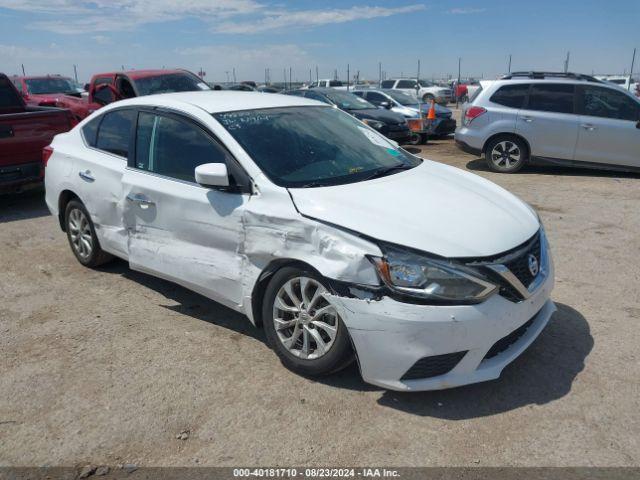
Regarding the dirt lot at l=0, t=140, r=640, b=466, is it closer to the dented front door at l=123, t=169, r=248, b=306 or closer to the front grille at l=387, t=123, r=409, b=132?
the dented front door at l=123, t=169, r=248, b=306

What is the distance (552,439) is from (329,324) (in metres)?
1.29

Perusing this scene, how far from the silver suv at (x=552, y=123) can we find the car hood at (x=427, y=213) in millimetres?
6459

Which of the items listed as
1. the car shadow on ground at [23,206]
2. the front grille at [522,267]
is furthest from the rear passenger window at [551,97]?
the car shadow on ground at [23,206]

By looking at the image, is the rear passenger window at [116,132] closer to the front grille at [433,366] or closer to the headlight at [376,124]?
the front grille at [433,366]

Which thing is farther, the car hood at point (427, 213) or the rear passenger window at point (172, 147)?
the rear passenger window at point (172, 147)

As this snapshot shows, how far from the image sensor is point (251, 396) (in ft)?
10.6

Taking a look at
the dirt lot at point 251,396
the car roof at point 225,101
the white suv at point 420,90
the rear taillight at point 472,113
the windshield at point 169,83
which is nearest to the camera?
the dirt lot at point 251,396

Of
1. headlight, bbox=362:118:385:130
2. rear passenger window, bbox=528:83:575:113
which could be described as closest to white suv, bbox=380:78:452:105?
headlight, bbox=362:118:385:130

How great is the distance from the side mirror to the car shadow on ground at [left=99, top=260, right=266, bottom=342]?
1138 millimetres

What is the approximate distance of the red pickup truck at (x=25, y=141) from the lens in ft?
24.2

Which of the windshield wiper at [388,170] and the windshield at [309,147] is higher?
the windshield at [309,147]

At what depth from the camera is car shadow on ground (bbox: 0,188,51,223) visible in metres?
7.58

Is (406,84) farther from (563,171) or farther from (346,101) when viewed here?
(563,171)

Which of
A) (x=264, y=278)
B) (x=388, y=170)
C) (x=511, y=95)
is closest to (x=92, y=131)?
(x=264, y=278)
